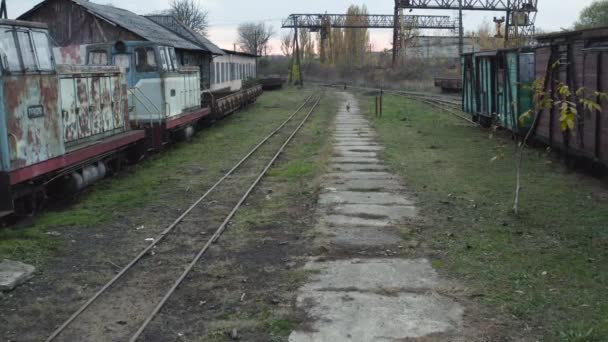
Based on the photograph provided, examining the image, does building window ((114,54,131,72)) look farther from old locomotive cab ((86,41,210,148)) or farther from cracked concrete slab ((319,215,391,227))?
cracked concrete slab ((319,215,391,227))

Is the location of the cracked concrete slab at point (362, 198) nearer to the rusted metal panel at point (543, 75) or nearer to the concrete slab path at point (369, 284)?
the concrete slab path at point (369, 284)

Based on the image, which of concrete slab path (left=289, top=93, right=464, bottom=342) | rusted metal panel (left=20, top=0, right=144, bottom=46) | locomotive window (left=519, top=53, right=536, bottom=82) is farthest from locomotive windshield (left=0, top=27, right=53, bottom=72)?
rusted metal panel (left=20, top=0, right=144, bottom=46)

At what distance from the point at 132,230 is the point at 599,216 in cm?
648

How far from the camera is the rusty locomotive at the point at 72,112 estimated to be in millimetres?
8062

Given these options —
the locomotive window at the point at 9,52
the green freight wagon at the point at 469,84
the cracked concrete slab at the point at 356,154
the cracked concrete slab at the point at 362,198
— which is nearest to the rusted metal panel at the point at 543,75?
the cracked concrete slab at the point at 356,154

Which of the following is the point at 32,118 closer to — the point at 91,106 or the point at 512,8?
the point at 91,106

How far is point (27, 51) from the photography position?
851cm

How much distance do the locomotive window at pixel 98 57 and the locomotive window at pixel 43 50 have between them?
6.03 m

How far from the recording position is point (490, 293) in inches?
231

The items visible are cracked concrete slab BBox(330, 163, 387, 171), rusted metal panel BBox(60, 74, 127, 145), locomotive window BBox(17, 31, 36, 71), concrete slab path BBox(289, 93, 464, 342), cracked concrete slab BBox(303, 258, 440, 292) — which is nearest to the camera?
concrete slab path BBox(289, 93, 464, 342)

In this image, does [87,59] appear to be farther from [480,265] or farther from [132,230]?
[480,265]

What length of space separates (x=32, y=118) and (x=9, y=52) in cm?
94

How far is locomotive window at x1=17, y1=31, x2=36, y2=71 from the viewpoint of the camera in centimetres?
838

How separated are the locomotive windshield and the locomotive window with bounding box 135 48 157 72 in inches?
238
